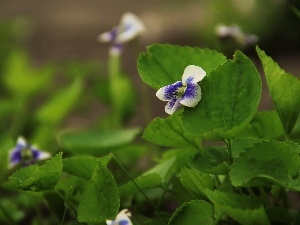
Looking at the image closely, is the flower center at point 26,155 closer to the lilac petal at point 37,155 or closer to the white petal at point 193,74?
the lilac petal at point 37,155

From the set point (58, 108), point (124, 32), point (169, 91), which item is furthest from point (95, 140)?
point (169, 91)

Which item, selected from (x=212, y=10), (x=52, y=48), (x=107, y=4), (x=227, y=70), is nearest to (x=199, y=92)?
(x=227, y=70)

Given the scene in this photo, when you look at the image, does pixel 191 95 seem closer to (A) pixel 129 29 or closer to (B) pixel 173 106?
(B) pixel 173 106

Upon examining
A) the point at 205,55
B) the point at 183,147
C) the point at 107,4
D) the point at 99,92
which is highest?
the point at 205,55

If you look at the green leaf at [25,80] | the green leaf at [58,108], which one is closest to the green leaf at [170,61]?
the green leaf at [58,108]

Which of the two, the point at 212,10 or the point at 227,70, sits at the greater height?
the point at 227,70

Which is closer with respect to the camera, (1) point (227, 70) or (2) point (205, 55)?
(1) point (227, 70)

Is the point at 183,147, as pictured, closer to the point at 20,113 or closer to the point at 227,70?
the point at 227,70
